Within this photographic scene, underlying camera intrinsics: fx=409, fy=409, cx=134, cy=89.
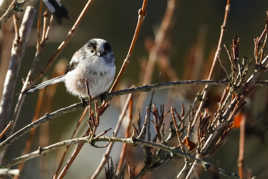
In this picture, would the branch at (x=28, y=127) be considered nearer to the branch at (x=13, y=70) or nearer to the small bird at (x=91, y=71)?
the branch at (x=13, y=70)

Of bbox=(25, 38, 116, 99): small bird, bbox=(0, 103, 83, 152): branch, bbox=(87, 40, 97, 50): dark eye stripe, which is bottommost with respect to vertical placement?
bbox=(0, 103, 83, 152): branch

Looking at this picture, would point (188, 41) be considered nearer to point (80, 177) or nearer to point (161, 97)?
point (161, 97)

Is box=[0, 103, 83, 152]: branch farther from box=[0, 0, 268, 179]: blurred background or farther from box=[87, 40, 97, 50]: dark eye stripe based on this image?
box=[0, 0, 268, 179]: blurred background

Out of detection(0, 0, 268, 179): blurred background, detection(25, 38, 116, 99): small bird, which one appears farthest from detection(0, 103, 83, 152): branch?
detection(0, 0, 268, 179): blurred background

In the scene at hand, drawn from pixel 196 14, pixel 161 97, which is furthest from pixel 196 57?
pixel 196 14

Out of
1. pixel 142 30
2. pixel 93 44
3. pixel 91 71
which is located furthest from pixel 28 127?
pixel 142 30

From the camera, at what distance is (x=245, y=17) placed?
6.86 m

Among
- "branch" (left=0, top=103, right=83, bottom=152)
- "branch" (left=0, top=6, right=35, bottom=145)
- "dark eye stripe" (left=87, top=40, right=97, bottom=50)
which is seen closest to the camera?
"branch" (left=0, top=103, right=83, bottom=152)

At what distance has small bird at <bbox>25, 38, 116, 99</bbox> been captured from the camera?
10.2 ft

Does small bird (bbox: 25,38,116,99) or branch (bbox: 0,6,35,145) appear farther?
small bird (bbox: 25,38,116,99)

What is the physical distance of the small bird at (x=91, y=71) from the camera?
311 centimetres

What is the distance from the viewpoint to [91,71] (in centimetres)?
316

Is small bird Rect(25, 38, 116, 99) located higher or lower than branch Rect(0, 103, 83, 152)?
higher

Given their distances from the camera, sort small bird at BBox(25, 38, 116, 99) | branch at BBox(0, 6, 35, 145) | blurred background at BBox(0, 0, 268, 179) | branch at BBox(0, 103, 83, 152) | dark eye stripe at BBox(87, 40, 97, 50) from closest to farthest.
→ branch at BBox(0, 103, 83, 152) < branch at BBox(0, 6, 35, 145) < small bird at BBox(25, 38, 116, 99) < dark eye stripe at BBox(87, 40, 97, 50) < blurred background at BBox(0, 0, 268, 179)
